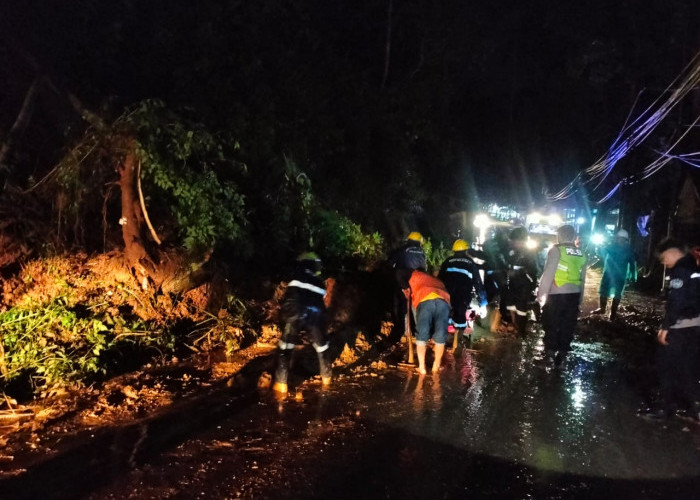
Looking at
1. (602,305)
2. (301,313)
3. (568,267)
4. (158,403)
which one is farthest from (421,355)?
(602,305)

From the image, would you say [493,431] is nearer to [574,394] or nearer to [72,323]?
[574,394]

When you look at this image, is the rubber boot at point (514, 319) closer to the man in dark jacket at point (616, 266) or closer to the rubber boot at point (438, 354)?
the man in dark jacket at point (616, 266)

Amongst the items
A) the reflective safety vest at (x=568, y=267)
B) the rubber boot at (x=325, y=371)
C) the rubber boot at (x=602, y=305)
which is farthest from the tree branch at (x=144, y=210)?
the rubber boot at (x=602, y=305)

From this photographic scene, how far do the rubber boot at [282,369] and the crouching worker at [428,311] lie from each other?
178 centimetres

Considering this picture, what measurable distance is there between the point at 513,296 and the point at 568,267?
97.5 inches

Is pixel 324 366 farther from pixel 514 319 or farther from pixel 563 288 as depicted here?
pixel 514 319

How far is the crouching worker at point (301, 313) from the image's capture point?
240 inches

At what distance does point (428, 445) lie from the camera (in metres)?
4.93

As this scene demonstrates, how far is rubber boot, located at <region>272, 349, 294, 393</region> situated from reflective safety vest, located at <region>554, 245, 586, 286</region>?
3.90 metres

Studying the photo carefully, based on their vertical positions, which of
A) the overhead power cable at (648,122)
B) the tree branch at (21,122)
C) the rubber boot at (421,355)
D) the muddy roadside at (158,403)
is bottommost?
the muddy roadside at (158,403)

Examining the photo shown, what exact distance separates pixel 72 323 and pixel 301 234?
538cm

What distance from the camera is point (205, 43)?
30.9ft

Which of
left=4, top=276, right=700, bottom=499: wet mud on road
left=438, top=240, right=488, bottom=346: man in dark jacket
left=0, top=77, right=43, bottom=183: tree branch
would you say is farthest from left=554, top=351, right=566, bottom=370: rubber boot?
left=0, top=77, right=43, bottom=183: tree branch

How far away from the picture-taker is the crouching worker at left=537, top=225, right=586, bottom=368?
753cm
